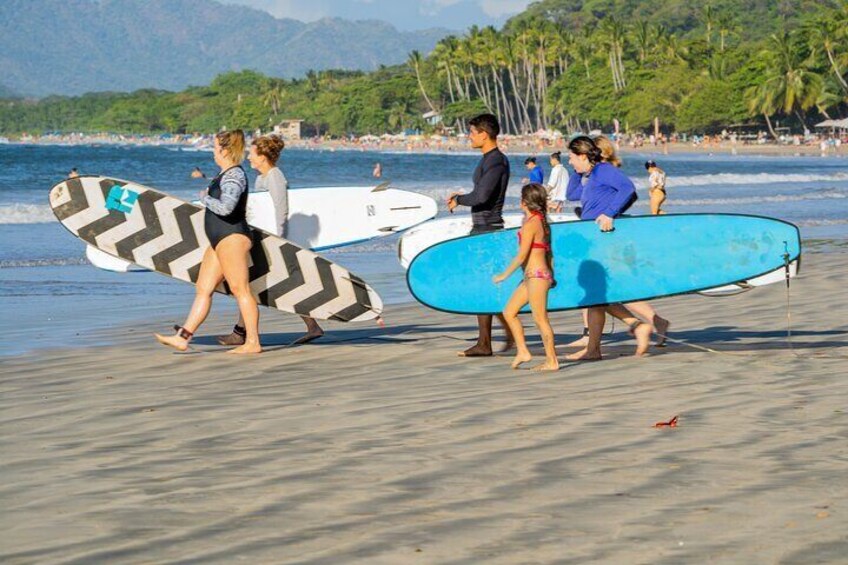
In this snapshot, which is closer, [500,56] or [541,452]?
[541,452]

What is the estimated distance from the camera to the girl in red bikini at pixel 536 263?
7.76 meters

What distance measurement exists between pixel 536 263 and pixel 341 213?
3229 millimetres

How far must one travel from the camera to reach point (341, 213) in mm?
10758

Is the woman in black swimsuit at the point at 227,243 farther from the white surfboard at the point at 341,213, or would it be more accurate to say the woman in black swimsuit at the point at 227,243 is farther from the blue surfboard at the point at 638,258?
the white surfboard at the point at 341,213

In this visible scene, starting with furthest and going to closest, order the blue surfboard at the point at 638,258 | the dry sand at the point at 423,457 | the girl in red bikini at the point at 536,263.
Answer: the blue surfboard at the point at 638,258 < the girl in red bikini at the point at 536,263 < the dry sand at the point at 423,457

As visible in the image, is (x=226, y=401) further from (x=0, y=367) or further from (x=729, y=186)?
(x=729, y=186)

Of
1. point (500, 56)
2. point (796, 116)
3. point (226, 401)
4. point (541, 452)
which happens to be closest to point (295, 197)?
point (226, 401)

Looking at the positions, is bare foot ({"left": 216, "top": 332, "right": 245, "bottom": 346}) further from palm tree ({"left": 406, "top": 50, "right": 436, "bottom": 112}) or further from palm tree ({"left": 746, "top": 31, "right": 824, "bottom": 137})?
palm tree ({"left": 406, "top": 50, "right": 436, "bottom": 112})

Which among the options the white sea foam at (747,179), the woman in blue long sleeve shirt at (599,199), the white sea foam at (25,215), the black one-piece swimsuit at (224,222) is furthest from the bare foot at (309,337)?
the white sea foam at (747,179)

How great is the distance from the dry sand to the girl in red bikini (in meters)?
0.26

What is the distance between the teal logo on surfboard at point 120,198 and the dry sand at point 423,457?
3.88ft

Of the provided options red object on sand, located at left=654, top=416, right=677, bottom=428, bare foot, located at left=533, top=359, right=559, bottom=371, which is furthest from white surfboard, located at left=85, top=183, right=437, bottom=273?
red object on sand, located at left=654, top=416, right=677, bottom=428

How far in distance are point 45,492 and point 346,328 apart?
19.0 ft

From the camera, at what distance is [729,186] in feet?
145
